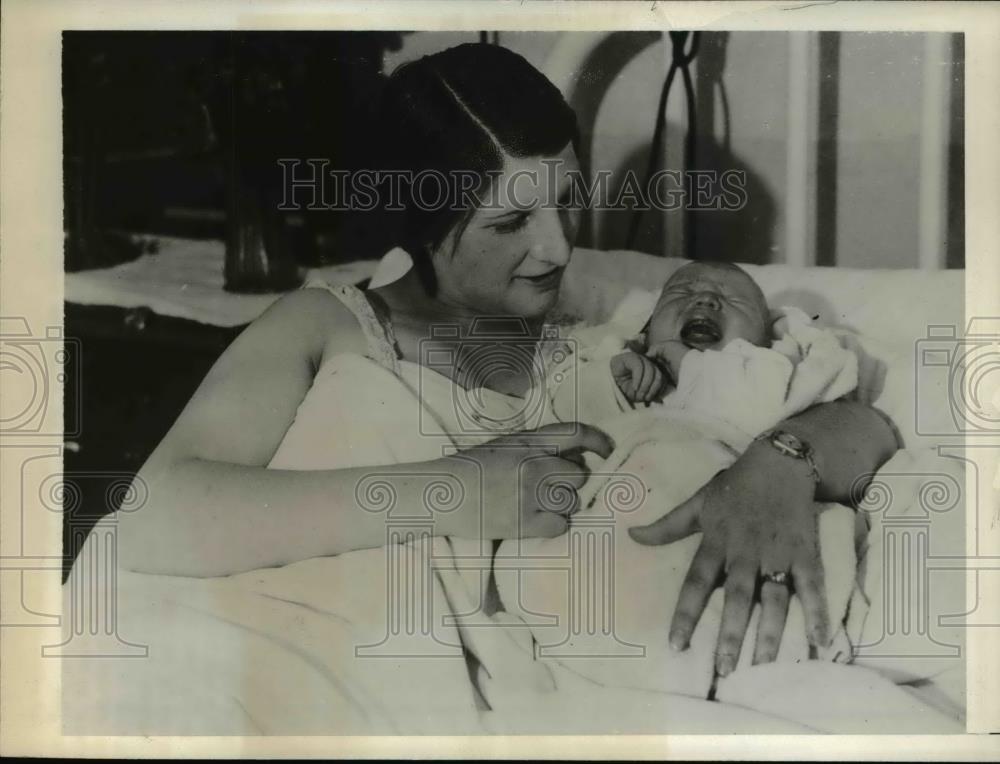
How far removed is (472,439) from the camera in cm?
155

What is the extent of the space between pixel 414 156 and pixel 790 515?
80 centimetres

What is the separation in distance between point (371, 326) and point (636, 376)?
1.36 feet

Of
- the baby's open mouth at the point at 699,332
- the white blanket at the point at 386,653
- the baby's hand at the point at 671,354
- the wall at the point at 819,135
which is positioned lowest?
the white blanket at the point at 386,653

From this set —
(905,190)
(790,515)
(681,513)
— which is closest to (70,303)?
(681,513)

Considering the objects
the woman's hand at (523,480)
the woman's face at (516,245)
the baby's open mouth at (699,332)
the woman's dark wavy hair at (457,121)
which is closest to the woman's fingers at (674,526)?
the woman's hand at (523,480)

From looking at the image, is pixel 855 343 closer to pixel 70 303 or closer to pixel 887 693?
pixel 887 693

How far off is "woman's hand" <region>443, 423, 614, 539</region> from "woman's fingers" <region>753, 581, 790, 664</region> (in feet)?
1.04

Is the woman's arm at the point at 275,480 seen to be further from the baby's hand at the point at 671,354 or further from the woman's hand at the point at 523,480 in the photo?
the baby's hand at the point at 671,354

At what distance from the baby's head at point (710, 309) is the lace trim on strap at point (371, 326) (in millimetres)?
400

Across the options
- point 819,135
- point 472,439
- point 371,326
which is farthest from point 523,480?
point 819,135

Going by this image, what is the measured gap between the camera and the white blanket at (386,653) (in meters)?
1.55

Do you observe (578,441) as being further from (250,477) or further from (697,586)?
(250,477)

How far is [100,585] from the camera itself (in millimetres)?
1578

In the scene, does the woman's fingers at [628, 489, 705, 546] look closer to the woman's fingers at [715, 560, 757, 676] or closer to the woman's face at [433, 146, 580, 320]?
the woman's fingers at [715, 560, 757, 676]
